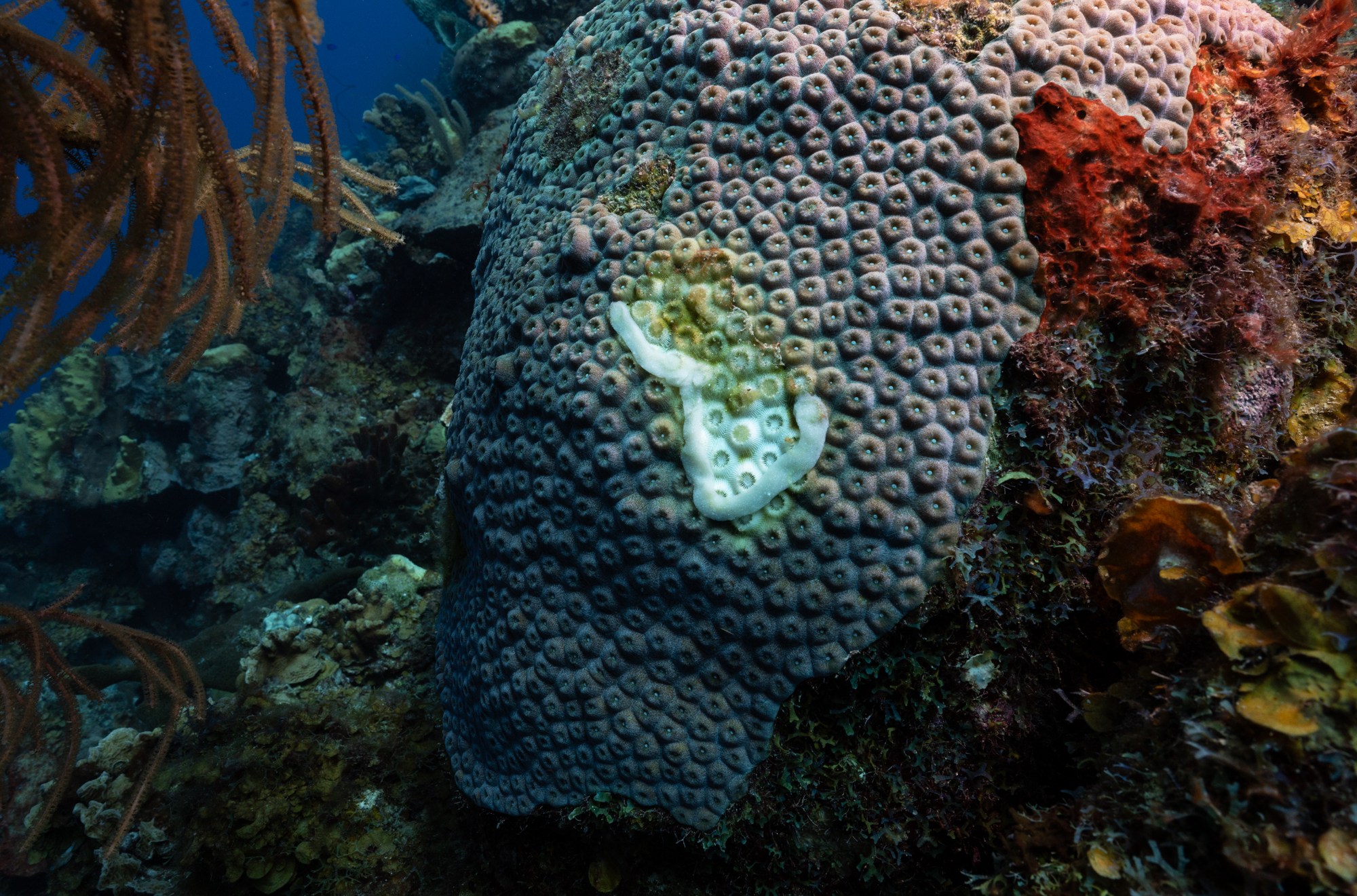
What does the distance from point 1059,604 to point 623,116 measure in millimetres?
2888

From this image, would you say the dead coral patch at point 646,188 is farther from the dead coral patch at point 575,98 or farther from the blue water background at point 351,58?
the blue water background at point 351,58

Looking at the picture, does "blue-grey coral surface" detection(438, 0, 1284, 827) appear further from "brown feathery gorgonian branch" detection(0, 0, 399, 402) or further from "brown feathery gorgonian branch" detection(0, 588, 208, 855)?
"brown feathery gorgonian branch" detection(0, 588, 208, 855)

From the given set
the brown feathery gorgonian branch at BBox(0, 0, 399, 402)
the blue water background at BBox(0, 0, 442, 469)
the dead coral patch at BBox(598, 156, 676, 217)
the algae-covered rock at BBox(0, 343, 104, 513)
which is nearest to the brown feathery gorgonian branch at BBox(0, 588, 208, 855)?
the brown feathery gorgonian branch at BBox(0, 0, 399, 402)

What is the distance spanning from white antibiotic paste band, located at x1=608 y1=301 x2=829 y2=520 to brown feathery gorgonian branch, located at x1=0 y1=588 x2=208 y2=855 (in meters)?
4.15

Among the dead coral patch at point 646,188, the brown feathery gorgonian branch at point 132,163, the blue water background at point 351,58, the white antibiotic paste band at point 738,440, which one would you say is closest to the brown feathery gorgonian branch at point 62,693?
the brown feathery gorgonian branch at point 132,163

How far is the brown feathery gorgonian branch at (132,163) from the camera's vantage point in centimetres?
214

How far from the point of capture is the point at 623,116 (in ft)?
9.80

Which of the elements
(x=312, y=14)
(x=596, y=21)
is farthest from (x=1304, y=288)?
(x=312, y=14)

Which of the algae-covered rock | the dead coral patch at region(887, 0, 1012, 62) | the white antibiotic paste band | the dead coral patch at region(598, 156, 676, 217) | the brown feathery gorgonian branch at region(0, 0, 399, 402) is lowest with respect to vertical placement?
the algae-covered rock

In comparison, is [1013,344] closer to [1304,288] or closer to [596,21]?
[1304,288]

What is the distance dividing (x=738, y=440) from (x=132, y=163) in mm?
2502

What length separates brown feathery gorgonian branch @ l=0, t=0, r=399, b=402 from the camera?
7.02 ft

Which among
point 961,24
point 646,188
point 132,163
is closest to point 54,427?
point 132,163

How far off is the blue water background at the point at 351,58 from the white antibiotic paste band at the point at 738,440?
80.4ft
